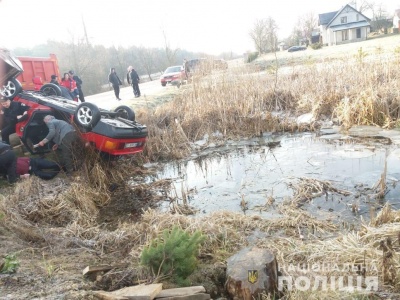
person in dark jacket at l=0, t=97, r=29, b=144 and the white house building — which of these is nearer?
person in dark jacket at l=0, t=97, r=29, b=144

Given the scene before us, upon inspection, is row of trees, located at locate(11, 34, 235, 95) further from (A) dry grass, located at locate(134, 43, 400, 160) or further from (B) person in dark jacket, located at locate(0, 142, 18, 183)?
(B) person in dark jacket, located at locate(0, 142, 18, 183)

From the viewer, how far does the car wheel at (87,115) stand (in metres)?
6.55

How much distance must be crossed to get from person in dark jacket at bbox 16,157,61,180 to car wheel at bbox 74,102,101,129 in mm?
1087

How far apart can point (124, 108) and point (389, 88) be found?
7.36 m

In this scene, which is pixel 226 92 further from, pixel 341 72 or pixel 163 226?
pixel 163 226

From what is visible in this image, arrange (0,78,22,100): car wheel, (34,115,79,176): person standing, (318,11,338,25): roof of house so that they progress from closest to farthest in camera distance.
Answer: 1. (34,115,79,176): person standing
2. (0,78,22,100): car wheel
3. (318,11,338,25): roof of house

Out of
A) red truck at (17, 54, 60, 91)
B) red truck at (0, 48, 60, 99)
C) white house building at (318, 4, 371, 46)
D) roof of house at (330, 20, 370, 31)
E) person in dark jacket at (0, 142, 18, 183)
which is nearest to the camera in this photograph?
person in dark jacket at (0, 142, 18, 183)

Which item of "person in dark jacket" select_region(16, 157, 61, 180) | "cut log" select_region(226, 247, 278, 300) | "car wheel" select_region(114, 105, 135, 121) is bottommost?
"cut log" select_region(226, 247, 278, 300)

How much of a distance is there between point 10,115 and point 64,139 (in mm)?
1780

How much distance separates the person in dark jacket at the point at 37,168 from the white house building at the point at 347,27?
174 ft

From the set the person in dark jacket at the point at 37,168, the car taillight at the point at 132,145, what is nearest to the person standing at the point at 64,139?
the person in dark jacket at the point at 37,168

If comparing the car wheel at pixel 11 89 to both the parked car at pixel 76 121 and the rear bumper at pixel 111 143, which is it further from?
the rear bumper at pixel 111 143

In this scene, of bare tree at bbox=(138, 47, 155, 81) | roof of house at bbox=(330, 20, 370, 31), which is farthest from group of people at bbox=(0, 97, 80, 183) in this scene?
roof of house at bbox=(330, 20, 370, 31)

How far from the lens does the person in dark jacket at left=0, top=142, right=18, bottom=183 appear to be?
20.1ft
